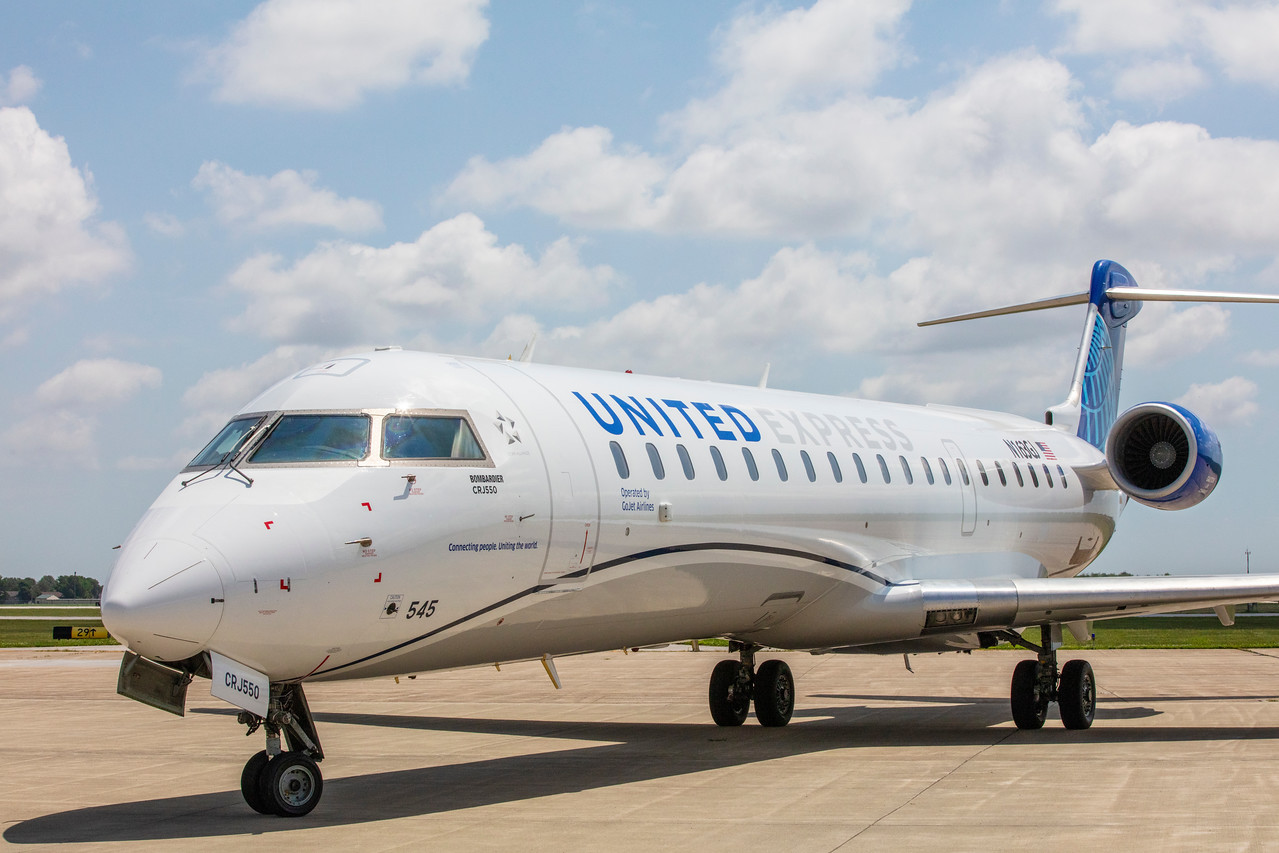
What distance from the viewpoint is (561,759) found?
44.1 ft

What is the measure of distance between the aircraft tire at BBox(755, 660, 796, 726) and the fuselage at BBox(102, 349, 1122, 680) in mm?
1888

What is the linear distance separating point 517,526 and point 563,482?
683 mm

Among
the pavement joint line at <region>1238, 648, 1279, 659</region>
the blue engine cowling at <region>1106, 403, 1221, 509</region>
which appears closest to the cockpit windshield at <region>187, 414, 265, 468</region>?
the blue engine cowling at <region>1106, 403, 1221, 509</region>

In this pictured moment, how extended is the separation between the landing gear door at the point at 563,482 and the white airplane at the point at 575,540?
0.08ft

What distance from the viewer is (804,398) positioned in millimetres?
15734

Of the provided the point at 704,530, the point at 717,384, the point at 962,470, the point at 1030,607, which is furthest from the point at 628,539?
the point at 962,470

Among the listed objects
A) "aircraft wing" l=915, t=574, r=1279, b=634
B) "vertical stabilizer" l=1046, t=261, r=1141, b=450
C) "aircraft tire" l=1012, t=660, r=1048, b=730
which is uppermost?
"vertical stabilizer" l=1046, t=261, r=1141, b=450

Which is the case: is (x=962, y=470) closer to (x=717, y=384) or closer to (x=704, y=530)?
(x=717, y=384)

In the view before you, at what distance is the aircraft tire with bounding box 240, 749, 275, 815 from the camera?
30.3 feet

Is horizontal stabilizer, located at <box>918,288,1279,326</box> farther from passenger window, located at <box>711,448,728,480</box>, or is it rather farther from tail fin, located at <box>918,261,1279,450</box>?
passenger window, located at <box>711,448,728,480</box>

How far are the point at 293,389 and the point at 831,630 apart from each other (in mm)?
6684

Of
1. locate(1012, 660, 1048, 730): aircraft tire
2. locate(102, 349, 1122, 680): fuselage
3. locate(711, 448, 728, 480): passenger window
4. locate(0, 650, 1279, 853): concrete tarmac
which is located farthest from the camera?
locate(1012, 660, 1048, 730): aircraft tire

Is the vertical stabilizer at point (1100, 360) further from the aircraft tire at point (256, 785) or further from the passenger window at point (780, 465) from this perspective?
the aircraft tire at point (256, 785)

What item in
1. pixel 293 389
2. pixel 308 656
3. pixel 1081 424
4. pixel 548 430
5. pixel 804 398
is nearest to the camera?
pixel 308 656
